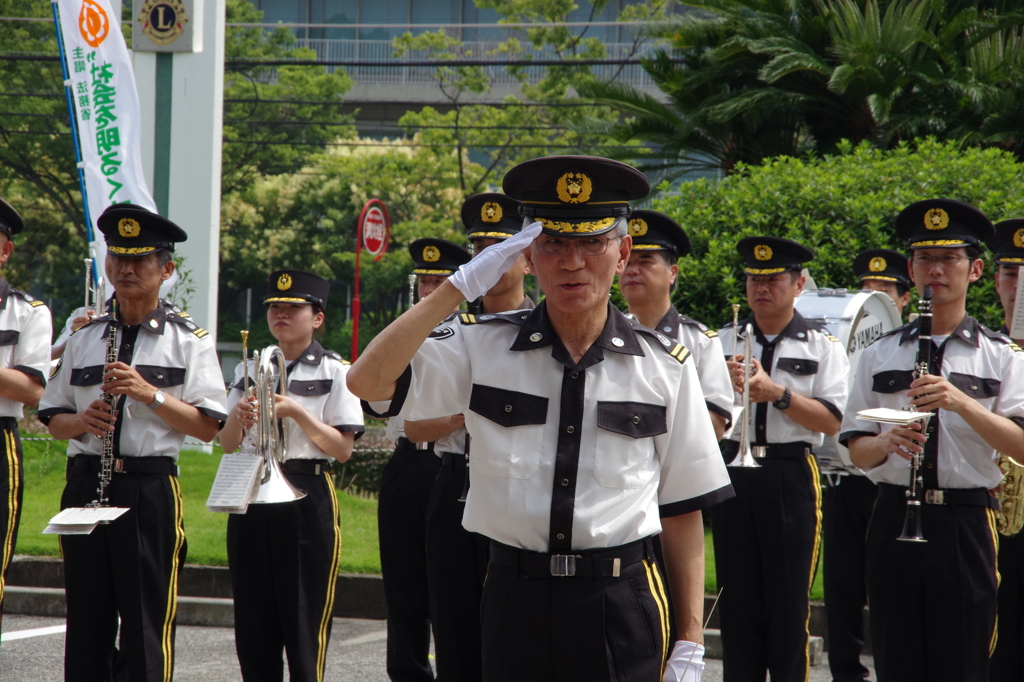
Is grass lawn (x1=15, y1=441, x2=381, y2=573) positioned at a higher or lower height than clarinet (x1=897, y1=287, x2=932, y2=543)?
lower

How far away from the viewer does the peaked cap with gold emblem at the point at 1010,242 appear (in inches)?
216

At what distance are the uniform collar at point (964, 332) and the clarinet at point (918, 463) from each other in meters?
0.05

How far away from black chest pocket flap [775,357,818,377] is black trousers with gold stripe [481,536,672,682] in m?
3.69

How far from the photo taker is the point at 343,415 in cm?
602

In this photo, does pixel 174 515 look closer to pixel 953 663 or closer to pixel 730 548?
pixel 730 548

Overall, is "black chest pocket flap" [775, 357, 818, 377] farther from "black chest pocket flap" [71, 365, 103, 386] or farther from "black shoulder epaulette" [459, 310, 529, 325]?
"black chest pocket flap" [71, 365, 103, 386]

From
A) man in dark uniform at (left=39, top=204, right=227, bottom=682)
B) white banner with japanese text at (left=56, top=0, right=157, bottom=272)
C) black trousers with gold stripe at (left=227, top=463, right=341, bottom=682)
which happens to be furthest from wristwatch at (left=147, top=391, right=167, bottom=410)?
white banner with japanese text at (left=56, top=0, right=157, bottom=272)

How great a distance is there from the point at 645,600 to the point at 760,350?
152 inches

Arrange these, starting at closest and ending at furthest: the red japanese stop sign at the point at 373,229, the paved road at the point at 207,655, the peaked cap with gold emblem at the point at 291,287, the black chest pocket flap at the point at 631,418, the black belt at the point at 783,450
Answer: the black chest pocket flap at the point at 631,418
the peaked cap with gold emblem at the point at 291,287
the black belt at the point at 783,450
the paved road at the point at 207,655
the red japanese stop sign at the point at 373,229

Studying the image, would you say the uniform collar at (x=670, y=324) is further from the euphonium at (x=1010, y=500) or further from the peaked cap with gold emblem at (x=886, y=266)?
the peaked cap with gold emblem at (x=886, y=266)

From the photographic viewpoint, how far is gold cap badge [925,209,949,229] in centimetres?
498

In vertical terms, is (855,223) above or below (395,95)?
below

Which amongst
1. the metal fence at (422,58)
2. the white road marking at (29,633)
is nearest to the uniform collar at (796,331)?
the white road marking at (29,633)

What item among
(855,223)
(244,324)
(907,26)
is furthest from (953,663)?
(244,324)
